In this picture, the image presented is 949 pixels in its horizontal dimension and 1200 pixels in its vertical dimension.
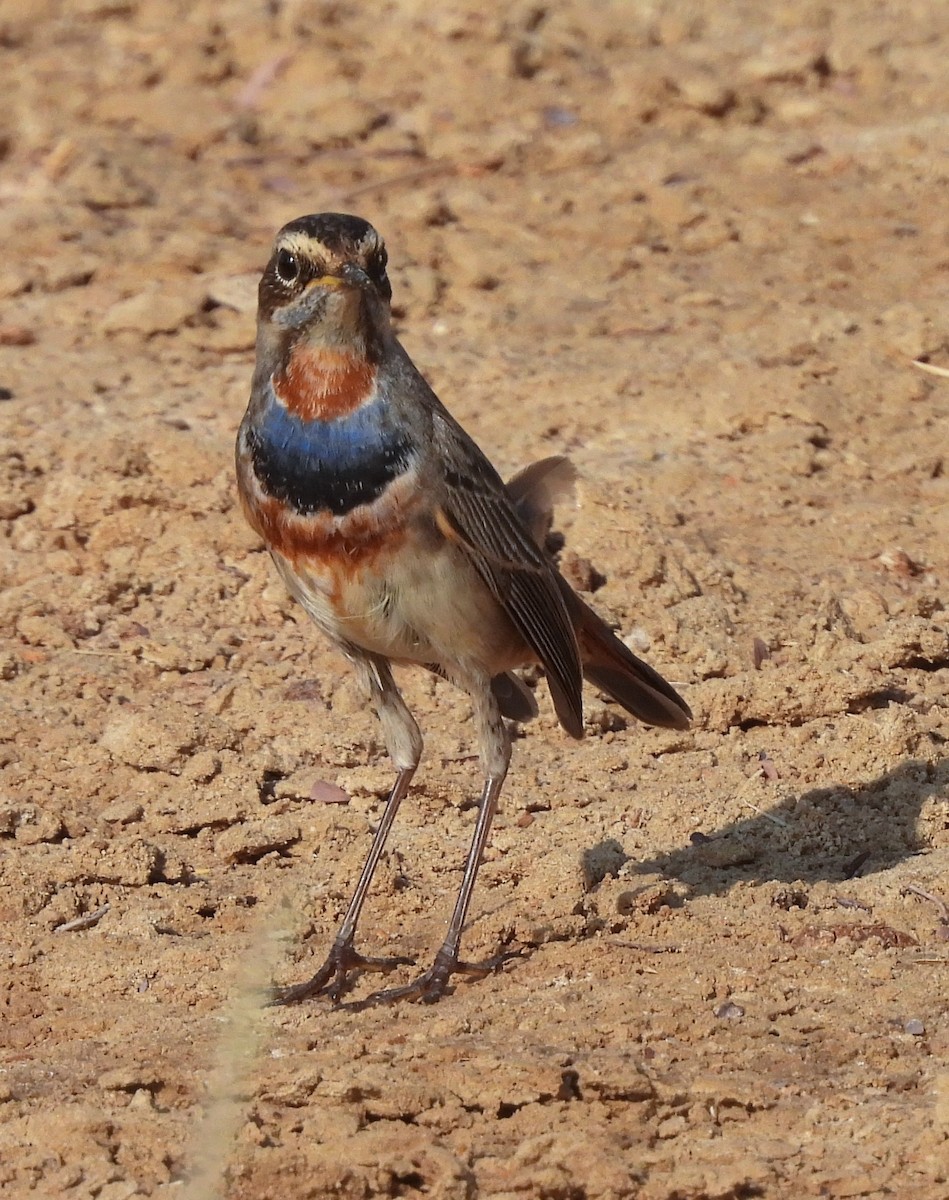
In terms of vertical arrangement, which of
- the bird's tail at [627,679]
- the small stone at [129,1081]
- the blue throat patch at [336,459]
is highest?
the blue throat patch at [336,459]

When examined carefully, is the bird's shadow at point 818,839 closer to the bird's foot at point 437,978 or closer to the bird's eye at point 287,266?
the bird's foot at point 437,978

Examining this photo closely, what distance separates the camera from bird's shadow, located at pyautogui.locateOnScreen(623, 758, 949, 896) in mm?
6801

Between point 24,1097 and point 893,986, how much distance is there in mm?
2415

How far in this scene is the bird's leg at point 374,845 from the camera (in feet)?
19.9

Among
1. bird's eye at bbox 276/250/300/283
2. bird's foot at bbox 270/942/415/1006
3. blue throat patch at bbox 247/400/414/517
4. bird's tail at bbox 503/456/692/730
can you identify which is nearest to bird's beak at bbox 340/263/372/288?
bird's eye at bbox 276/250/300/283

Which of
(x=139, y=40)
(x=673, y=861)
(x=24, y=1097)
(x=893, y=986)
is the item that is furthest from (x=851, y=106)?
(x=24, y=1097)

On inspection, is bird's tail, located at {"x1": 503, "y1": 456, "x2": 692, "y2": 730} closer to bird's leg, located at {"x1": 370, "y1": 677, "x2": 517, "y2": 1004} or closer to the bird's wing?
the bird's wing

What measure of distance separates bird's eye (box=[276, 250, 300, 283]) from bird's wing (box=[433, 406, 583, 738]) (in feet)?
2.04

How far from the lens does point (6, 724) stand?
24.2ft

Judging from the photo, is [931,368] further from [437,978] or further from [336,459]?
[437,978]

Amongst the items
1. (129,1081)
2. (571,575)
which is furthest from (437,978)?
(571,575)

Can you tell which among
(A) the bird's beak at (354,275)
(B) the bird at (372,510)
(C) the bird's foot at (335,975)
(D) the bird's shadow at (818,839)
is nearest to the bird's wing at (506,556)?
(B) the bird at (372,510)

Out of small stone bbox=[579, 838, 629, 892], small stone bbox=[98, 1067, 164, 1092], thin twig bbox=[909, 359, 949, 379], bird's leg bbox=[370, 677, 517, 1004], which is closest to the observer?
small stone bbox=[98, 1067, 164, 1092]

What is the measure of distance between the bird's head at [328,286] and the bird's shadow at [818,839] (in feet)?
6.80
